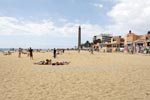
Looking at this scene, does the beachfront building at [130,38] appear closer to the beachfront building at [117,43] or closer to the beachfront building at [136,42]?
the beachfront building at [136,42]

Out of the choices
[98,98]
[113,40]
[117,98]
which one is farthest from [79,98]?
[113,40]

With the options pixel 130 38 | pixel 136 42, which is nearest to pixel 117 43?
pixel 130 38

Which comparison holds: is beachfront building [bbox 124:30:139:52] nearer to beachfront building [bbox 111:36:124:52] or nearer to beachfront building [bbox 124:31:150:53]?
beachfront building [bbox 124:31:150:53]

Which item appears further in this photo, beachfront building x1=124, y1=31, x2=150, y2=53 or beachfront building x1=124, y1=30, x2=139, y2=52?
beachfront building x1=124, y1=30, x2=139, y2=52

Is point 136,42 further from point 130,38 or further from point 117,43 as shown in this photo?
point 117,43

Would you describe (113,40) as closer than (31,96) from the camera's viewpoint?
No

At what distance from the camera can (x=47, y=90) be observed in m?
9.61

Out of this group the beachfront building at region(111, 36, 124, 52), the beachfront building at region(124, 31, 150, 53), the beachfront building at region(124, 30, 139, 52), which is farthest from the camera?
the beachfront building at region(111, 36, 124, 52)

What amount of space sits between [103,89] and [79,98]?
185 centimetres

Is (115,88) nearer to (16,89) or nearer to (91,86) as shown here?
(91,86)

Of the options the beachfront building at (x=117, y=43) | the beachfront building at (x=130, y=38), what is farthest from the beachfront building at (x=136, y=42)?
the beachfront building at (x=117, y=43)

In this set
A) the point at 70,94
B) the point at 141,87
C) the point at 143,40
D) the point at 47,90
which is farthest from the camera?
the point at 143,40

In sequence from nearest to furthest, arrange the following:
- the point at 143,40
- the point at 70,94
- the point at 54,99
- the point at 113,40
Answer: the point at 54,99, the point at 70,94, the point at 143,40, the point at 113,40

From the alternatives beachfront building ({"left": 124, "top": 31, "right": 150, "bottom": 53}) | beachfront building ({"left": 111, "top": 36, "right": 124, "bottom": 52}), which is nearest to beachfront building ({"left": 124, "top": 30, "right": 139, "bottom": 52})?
beachfront building ({"left": 124, "top": 31, "right": 150, "bottom": 53})
